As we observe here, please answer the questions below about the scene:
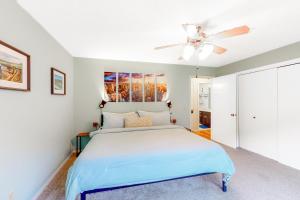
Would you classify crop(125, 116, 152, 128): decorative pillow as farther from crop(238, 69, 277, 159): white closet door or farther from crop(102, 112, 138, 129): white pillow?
crop(238, 69, 277, 159): white closet door

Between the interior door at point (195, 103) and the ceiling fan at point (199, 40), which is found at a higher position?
the ceiling fan at point (199, 40)

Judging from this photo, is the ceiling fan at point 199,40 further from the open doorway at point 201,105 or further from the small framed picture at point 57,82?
the open doorway at point 201,105

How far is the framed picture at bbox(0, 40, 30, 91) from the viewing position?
125 cm

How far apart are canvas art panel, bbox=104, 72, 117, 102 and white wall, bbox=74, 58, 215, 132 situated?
0.34 ft

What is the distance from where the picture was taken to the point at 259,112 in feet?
9.93

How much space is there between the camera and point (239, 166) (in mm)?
2559

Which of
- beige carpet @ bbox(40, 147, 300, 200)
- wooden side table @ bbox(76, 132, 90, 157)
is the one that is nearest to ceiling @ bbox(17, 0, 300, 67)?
wooden side table @ bbox(76, 132, 90, 157)

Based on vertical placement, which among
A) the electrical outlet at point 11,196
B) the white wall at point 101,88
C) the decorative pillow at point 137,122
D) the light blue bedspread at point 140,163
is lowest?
the electrical outlet at point 11,196

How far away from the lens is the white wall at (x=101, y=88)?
10.9 ft

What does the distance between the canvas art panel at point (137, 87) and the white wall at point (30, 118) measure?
5.40ft

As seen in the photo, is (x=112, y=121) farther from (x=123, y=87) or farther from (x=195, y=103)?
(x=195, y=103)

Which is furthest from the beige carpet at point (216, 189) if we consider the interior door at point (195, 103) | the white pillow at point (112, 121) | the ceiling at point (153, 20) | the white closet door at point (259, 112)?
the interior door at point (195, 103)

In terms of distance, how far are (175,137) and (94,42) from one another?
2.24 m

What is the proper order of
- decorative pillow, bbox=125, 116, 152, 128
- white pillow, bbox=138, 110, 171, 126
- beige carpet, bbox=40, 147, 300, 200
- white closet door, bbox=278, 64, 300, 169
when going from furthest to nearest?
white pillow, bbox=138, 110, 171, 126, decorative pillow, bbox=125, 116, 152, 128, white closet door, bbox=278, 64, 300, 169, beige carpet, bbox=40, 147, 300, 200
